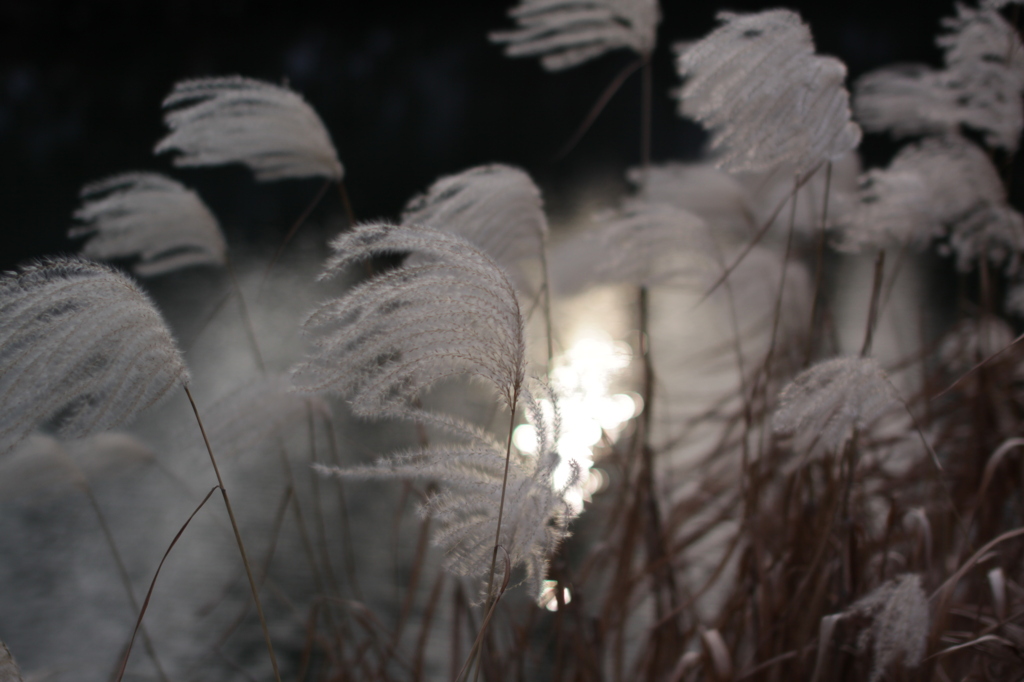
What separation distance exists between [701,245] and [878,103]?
26.3 inches

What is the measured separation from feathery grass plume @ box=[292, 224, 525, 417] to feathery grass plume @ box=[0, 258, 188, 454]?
8 cm

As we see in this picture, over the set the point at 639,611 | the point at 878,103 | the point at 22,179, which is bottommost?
the point at 639,611

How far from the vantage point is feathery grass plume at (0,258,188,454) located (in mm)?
412

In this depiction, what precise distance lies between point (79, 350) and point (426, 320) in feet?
0.59

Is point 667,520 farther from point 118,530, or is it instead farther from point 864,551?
point 118,530

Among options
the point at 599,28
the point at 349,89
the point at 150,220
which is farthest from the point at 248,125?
the point at 349,89

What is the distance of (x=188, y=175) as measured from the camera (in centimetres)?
288

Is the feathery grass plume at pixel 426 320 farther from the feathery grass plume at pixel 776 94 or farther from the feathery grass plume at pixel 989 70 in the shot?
the feathery grass plume at pixel 989 70

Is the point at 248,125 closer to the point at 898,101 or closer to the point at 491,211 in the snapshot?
the point at 491,211

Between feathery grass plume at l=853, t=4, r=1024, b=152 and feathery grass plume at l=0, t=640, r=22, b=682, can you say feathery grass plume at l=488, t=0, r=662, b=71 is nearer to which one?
feathery grass plume at l=853, t=4, r=1024, b=152

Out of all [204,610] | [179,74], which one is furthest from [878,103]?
[179,74]

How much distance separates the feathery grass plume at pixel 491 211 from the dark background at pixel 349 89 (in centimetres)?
176

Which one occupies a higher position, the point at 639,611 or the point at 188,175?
the point at 188,175

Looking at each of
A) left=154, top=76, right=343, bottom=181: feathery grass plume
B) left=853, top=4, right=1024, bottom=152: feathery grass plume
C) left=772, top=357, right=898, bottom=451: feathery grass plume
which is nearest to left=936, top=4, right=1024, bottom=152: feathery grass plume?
left=853, top=4, right=1024, bottom=152: feathery grass plume
